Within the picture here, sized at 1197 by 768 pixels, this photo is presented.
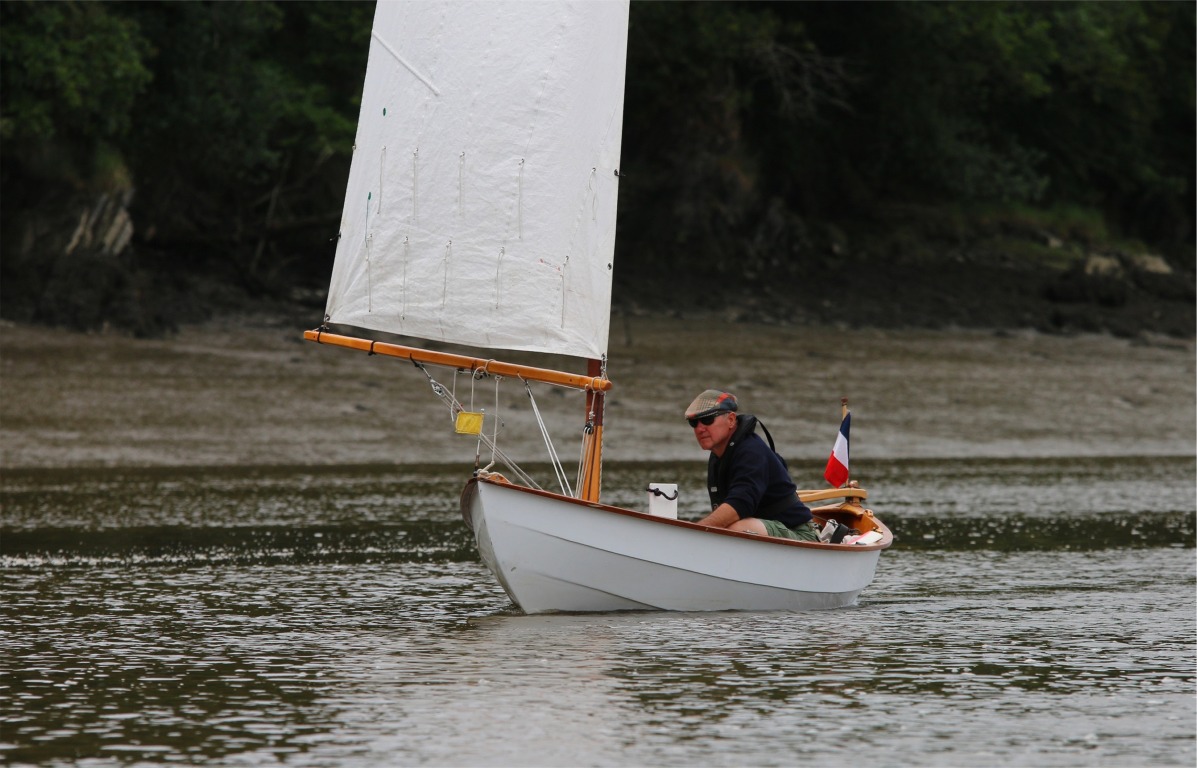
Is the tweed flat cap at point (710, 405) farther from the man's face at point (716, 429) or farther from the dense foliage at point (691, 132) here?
the dense foliage at point (691, 132)

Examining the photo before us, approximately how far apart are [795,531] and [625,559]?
56.6 inches

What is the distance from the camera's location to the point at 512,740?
24.7 feet

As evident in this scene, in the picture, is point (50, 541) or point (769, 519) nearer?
point (769, 519)

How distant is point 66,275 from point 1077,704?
834 inches

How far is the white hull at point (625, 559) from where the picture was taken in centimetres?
1059

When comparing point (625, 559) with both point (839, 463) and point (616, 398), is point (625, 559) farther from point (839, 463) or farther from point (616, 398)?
point (616, 398)

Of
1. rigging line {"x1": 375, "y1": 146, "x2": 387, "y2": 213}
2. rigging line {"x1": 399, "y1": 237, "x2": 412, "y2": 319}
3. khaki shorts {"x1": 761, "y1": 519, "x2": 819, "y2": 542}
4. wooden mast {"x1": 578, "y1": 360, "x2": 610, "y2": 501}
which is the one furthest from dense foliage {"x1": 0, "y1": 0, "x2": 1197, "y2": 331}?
khaki shorts {"x1": 761, "y1": 519, "x2": 819, "y2": 542}

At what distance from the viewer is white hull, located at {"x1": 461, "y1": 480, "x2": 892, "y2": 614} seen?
34.7 feet

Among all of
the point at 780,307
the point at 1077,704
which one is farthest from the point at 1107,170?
the point at 1077,704

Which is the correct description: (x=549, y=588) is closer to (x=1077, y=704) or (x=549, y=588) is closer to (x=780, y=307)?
(x=1077, y=704)

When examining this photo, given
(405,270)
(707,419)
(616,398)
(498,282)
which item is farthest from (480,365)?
(616,398)

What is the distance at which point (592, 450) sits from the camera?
37.8 feet

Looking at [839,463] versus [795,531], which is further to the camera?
[839,463]

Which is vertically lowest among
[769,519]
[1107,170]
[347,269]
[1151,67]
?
[769,519]
